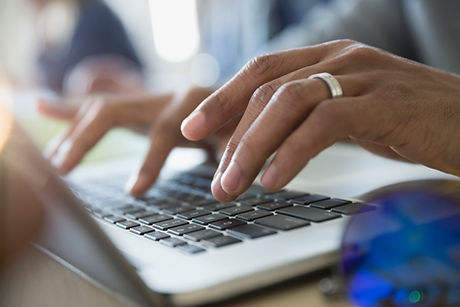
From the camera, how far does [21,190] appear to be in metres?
0.37

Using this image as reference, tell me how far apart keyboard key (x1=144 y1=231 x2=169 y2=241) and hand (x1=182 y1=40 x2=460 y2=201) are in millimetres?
58

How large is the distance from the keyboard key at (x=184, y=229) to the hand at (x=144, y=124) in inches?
9.8

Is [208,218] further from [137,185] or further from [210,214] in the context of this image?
[137,185]

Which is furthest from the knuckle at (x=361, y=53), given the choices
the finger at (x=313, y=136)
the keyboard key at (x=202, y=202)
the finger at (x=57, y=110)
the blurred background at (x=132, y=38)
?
the finger at (x=57, y=110)

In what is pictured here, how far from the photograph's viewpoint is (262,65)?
0.49 meters

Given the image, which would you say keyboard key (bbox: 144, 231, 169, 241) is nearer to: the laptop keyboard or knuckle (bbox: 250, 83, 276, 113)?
the laptop keyboard

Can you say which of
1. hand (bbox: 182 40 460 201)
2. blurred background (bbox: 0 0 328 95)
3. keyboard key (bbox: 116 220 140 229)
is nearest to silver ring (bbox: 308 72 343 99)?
hand (bbox: 182 40 460 201)

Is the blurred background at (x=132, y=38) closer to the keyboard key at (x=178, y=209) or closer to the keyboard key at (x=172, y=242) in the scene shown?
the keyboard key at (x=178, y=209)

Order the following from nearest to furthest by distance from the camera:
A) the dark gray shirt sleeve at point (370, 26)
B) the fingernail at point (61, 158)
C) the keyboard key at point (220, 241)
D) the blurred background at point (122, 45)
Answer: the keyboard key at point (220, 241) → the fingernail at point (61, 158) → the dark gray shirt sleeve at point (370, 26) → the blurred background at point (122, 45)

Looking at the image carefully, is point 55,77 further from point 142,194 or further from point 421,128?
point 421,128

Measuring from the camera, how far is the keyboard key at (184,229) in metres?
0.41

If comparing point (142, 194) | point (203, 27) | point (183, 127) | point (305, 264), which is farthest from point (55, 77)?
point (305, 264)

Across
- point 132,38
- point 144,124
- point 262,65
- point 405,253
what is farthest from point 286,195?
point 132,38

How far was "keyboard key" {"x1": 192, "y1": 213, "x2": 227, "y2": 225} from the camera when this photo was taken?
17.3 inches
